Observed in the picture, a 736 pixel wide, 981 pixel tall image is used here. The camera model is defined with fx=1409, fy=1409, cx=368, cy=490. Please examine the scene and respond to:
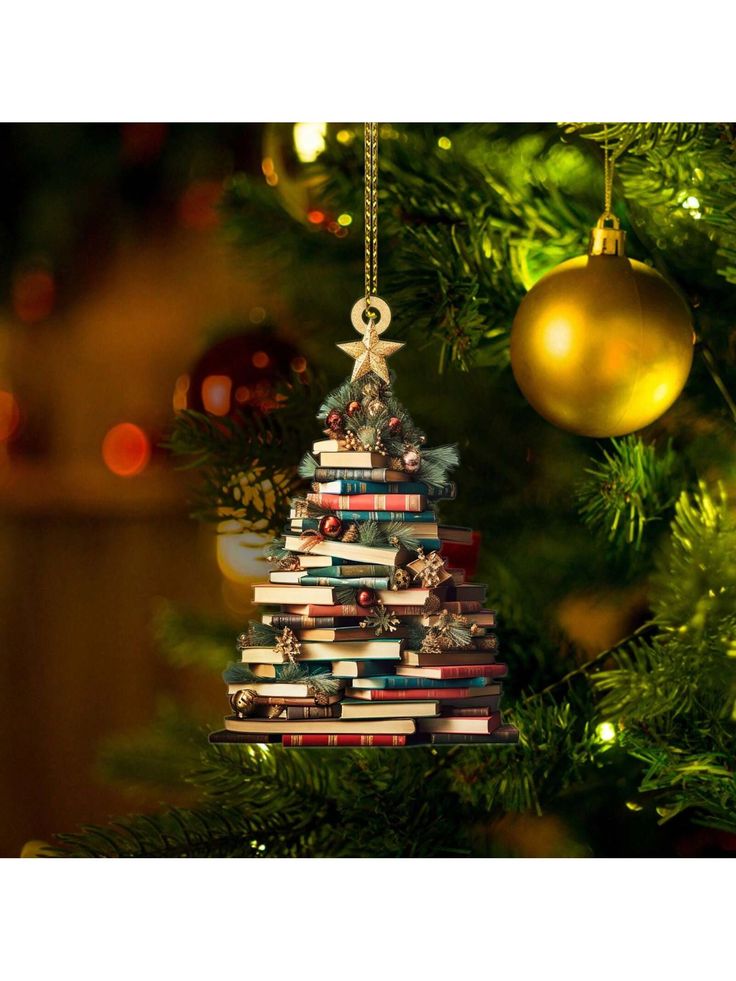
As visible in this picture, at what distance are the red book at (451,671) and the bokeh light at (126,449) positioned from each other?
0.62 m

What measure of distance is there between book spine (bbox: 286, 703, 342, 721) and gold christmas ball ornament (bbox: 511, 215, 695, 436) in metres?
0.44

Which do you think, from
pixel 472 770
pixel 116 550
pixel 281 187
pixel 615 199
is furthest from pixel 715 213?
pixel 116 550

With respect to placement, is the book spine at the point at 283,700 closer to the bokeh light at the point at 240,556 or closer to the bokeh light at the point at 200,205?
the bokeh light at the point at 240,556

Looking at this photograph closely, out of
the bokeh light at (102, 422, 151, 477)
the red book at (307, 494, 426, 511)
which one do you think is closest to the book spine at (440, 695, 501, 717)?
the red book at (307, 494, 426, 511)

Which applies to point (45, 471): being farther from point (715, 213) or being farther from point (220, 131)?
point (715, 213)

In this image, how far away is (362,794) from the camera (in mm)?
1860

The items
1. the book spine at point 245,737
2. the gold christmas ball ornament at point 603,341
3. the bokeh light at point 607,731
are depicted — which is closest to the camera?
the book spine at point 245,737

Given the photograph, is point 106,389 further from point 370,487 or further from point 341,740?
point 341,740

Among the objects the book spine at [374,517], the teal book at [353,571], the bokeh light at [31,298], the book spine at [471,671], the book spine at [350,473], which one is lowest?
the book spine at [471,671]

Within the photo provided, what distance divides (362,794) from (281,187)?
83cm

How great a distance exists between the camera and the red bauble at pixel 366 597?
4.89ft

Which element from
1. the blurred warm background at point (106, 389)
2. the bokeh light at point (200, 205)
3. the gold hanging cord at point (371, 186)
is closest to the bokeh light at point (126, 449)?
the blurred warm background at point (106, 389)

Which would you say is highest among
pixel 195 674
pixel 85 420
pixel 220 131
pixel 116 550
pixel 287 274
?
pixel 220 131

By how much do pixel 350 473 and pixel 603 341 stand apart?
12.8 inches
